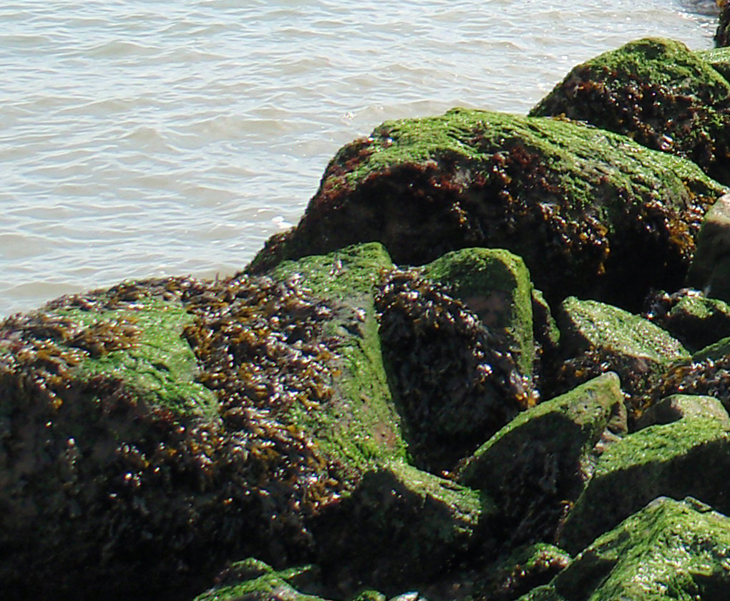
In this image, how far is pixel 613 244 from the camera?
504 cm

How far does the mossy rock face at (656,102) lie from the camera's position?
19.6 feet

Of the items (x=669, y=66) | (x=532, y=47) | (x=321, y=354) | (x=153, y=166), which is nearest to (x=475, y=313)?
(x=321, y=354)

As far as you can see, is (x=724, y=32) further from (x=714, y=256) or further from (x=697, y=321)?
(x=697, y=321)

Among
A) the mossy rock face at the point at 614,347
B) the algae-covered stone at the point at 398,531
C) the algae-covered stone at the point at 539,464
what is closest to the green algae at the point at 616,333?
the mossy rock face at the point at 614,347

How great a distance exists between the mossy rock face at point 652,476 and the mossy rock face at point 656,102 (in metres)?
3.06

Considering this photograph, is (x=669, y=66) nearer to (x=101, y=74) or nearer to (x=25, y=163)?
(x=25, y=163)

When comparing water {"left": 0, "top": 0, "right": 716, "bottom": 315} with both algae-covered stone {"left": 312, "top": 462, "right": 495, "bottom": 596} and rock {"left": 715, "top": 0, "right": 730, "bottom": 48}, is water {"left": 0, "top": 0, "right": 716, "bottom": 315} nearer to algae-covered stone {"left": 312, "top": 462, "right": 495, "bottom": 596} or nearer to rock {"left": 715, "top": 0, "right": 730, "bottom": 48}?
rock {"left": 715, "top": 0, "right": 730, "bottom": 48}

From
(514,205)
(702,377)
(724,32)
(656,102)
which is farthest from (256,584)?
(724,32)

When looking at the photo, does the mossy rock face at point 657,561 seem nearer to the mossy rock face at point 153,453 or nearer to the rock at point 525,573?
the rock at point 525,573

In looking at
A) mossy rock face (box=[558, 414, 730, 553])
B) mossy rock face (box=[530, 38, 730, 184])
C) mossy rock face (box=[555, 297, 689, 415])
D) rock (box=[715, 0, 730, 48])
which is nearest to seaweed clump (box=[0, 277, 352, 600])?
mossy rock face (box=[558, 414, 730, 553])

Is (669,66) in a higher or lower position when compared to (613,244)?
higher

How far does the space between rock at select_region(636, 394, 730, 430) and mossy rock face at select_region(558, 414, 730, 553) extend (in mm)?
178

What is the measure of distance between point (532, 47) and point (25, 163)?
787cm

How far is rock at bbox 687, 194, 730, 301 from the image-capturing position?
4.83 meters
